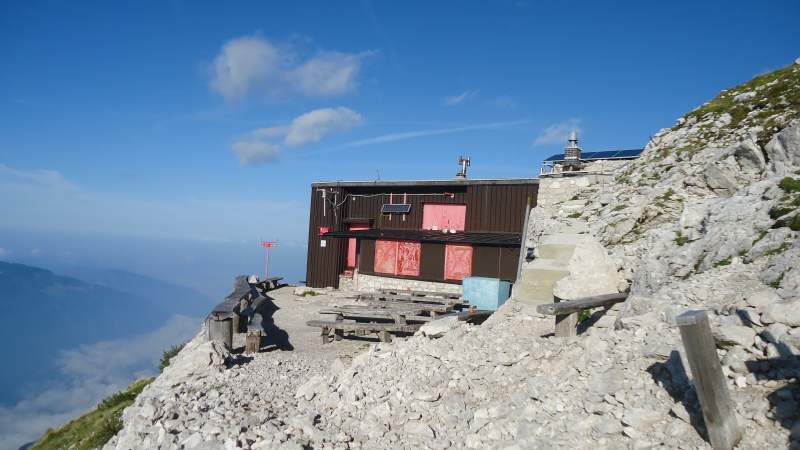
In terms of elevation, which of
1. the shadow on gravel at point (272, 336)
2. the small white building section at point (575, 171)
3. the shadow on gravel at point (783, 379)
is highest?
the small white building section at point (575, 171)

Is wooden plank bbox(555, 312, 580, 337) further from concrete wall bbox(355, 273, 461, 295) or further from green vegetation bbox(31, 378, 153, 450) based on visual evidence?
concrete wall bbox(355, 273, 461, 295)

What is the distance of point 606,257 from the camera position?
32.2 feet

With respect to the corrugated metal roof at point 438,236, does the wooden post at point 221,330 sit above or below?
below

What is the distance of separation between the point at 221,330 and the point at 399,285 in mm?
13647

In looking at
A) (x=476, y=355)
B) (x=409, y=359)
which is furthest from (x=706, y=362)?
(x=409, y=359)

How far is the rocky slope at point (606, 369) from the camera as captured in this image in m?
4.71

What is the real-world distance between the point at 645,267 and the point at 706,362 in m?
4.51

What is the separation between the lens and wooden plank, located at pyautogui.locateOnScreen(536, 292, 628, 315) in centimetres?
732

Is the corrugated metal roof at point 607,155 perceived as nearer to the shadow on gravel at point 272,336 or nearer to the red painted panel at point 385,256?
the red painted panel at point 385,256

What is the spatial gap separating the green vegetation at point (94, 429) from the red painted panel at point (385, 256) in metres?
12.7

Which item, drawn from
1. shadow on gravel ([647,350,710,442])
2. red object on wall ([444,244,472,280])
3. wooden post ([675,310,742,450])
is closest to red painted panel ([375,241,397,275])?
red object on wall ([444,244,472,280])

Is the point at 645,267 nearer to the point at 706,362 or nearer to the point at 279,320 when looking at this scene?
the point at 706,362

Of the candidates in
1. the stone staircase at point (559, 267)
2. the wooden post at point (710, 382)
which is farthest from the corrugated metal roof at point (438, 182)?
the wooden post at point (710, 382)

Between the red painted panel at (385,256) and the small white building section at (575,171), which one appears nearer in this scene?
the small white building section at (575,171)
